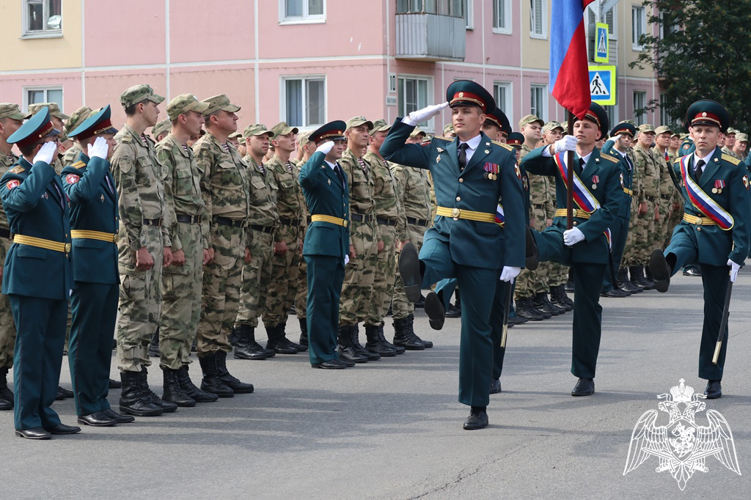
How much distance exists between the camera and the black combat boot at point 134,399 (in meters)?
9.21

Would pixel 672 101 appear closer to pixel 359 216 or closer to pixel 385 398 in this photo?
pixel 359 216

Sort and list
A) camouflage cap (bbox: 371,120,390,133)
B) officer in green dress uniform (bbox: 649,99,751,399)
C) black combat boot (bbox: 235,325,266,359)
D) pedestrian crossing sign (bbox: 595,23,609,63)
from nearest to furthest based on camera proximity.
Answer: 1. officer in green dress uniform (bbox: 649,99,751,399)
2. black combat boot (bbox: 235,325,266,359)
3. camouflage cap (bbox: 371,120,390,133)
4. pedestrian crossing sign (bbox: 595,23,609,63)

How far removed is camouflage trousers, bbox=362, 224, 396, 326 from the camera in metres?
12.5

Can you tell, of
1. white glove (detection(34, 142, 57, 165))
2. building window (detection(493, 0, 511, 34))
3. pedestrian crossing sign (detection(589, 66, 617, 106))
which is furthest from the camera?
building window (detection(493, 0, 511, 34))

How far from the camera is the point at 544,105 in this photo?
3881cm

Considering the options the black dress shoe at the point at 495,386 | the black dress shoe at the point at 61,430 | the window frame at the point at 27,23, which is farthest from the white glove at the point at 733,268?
the window frame at the point at 27,23

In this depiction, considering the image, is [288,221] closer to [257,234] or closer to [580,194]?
[257,234]

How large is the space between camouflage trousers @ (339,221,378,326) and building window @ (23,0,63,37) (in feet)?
84.9

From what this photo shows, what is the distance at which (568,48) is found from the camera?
10.2 meters

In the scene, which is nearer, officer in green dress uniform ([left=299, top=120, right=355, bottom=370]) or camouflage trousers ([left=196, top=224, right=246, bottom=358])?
camouflage trousers ([left=196, top=224, right=246, bottom=358])

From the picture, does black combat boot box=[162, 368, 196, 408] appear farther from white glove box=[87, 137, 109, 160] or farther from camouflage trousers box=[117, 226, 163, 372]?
white glove box=[87, 137, 109, 160]

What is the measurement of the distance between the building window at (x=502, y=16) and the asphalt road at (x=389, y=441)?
2576 centimetres

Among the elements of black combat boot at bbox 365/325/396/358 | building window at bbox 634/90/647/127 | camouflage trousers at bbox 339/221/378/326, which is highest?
building window at bbox 634/90/647/127

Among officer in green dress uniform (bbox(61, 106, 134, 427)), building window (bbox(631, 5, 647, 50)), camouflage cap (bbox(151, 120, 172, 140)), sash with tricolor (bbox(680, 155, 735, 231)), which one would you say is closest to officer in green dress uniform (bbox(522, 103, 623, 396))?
sash with tricolor (bbox(680, 155, 735, 231))
